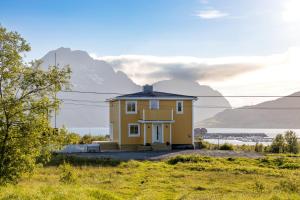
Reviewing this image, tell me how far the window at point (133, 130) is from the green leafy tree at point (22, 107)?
30297 mm

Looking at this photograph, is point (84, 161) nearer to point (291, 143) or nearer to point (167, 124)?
point (167, 124)

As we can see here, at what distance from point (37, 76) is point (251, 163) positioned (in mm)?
19984

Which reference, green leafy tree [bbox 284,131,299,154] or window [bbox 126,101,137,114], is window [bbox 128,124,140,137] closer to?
window [bbox 126,101,137,114]

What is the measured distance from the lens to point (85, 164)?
1186 inches

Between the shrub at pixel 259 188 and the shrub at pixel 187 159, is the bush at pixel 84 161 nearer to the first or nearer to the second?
the shrub at pixel 187 159

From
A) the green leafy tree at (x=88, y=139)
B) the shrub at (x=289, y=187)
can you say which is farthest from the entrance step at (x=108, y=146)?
the shrub at (x=289, y=187)

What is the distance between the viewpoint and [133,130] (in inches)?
1817

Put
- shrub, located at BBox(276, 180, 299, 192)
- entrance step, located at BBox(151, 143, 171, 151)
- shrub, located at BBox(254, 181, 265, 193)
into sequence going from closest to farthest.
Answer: shrub, located at BBox(276, 180, 299, 192) < shrub, located at BBox(254, 181, 265, 193) < entrance step, located at BBox(151, 143, 171, 151)

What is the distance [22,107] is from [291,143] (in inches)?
1366

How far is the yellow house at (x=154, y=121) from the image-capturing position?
→ 45.1 metres

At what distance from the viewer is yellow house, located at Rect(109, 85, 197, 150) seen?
148 ft

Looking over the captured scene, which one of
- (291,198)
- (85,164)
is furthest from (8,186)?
(85,164)

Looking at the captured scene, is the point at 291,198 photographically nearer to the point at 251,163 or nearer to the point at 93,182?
the point at 93,182

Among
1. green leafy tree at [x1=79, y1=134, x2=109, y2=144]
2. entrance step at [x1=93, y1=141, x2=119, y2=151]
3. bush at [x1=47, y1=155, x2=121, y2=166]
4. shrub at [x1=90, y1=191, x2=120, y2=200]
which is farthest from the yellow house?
shrub at [x1=90, y1=191, x2=120, y2=200]
